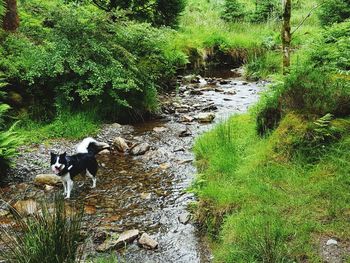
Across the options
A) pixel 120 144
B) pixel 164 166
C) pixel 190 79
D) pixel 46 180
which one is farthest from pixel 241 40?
pixel 46 180

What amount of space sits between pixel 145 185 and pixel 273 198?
7.69 ft

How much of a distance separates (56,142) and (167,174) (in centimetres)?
252

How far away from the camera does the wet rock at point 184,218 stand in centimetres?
506

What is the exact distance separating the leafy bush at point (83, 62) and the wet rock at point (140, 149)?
114 cm

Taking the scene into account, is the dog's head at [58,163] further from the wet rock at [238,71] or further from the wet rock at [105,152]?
the wet rock at [238,71]

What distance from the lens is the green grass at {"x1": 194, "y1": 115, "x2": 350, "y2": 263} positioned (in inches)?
147

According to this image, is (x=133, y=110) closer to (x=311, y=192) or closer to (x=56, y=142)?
(x=56, y=142)

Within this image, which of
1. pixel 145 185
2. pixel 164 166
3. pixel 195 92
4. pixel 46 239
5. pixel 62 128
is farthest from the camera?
pixel 195 92

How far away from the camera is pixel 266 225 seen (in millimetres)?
3893

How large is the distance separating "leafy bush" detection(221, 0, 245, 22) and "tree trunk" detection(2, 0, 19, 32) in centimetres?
1378

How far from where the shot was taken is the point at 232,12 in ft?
68.6

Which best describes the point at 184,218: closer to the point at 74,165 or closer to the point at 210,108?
the point at 74,165

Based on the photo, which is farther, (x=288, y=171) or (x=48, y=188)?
(x=48, y=188)

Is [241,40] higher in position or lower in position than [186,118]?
higher
